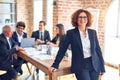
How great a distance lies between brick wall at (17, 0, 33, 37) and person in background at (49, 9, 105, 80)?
3.99 meters

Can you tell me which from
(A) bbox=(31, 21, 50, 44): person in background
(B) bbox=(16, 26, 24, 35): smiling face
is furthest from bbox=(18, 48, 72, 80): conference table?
(A) bbox=(31, 21, 50, 44): person in background

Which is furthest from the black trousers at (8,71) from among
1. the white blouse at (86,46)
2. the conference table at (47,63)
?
the white blouse at (86,46)

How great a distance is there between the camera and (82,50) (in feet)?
7.95

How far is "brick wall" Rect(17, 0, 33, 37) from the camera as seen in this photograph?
20.3ft

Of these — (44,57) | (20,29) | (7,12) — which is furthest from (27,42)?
(7,12)

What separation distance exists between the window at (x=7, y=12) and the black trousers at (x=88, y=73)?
408 cm

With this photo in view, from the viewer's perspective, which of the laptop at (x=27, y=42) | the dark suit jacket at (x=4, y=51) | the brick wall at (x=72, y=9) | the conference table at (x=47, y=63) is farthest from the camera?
the brick wall at (x=72, y=9)

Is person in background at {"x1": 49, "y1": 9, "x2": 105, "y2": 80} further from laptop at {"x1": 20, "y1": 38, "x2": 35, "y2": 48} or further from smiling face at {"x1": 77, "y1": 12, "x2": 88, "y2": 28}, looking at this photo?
laptop at {"x1": 20, "y1": 38, "x2": 35, "y2": 48}

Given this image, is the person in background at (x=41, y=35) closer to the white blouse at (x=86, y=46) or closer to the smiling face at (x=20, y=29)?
the smiling face at (x=20, y=29)

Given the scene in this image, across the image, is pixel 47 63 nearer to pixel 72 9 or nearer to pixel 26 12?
pixel 72 9

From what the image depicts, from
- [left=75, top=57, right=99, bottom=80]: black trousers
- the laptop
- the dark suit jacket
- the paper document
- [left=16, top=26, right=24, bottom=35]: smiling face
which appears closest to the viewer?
[left=75, top=57, right=99, bottom=80]: black trousers

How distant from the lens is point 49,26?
19.9ft

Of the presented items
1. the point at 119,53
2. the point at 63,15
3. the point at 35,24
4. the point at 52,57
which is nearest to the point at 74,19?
the point at 52,57

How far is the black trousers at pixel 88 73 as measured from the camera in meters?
2.40
